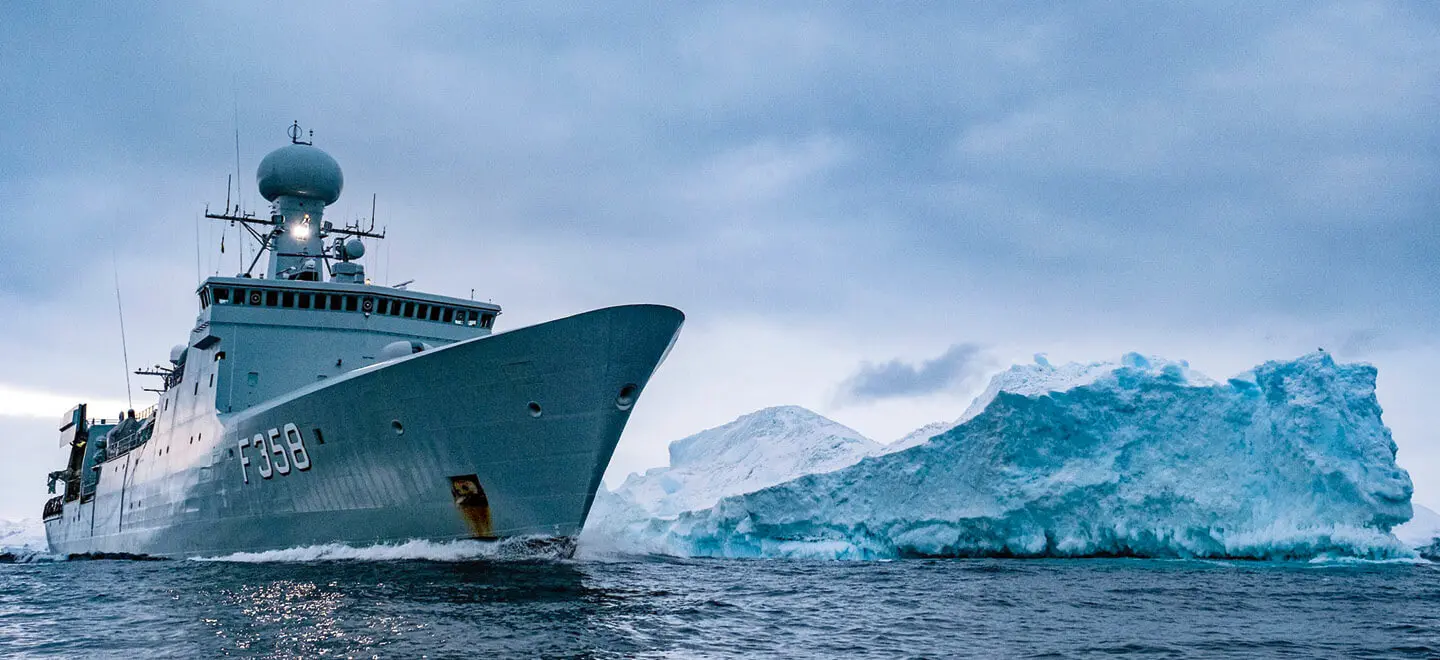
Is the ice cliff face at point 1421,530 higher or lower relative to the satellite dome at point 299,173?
lower

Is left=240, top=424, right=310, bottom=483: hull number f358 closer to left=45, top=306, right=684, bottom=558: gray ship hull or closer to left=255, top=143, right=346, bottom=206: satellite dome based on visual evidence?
left=45, top=306, right=684, bottom=558: gray ship hull

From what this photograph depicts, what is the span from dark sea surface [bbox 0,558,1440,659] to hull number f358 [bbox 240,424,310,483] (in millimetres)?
1652

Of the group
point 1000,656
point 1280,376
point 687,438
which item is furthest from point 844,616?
point 687,438

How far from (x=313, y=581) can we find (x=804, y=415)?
81.7 ft

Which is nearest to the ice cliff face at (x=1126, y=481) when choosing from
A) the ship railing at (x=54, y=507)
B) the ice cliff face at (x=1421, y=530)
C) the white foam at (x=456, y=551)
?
the ice cliff face at (x=1421, y=530)

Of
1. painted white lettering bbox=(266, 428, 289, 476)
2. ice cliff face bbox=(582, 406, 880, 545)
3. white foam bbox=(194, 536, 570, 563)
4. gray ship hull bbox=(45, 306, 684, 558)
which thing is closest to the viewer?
gray ship hull bbox=(45, 306, 684, 558)

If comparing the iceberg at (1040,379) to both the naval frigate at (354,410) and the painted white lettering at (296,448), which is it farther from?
the painted white lettering at (296,448)

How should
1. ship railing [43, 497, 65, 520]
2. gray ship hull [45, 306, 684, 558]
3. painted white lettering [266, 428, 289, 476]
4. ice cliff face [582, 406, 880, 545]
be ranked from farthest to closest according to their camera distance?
1. ship railing [43, 497, 65, 520]
2. ice cliff face [582, 406, 880, 545]
3. painted white lettering [266, 428, 289, 476]
4. gray ship hull [45, 306, 684, 558]

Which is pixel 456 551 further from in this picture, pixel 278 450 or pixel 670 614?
pixel 670 614

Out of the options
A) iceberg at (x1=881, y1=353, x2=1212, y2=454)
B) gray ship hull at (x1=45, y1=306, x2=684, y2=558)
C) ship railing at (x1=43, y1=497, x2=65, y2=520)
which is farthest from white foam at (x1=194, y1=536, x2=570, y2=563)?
ship railing at (x1=43, y1=497, x2=65, y2=520)

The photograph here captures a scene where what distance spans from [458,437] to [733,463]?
71.3 ft

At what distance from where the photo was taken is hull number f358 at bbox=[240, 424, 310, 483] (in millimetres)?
16812

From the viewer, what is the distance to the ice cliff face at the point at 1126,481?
24.9 metres

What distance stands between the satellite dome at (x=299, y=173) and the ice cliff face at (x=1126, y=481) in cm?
1180
